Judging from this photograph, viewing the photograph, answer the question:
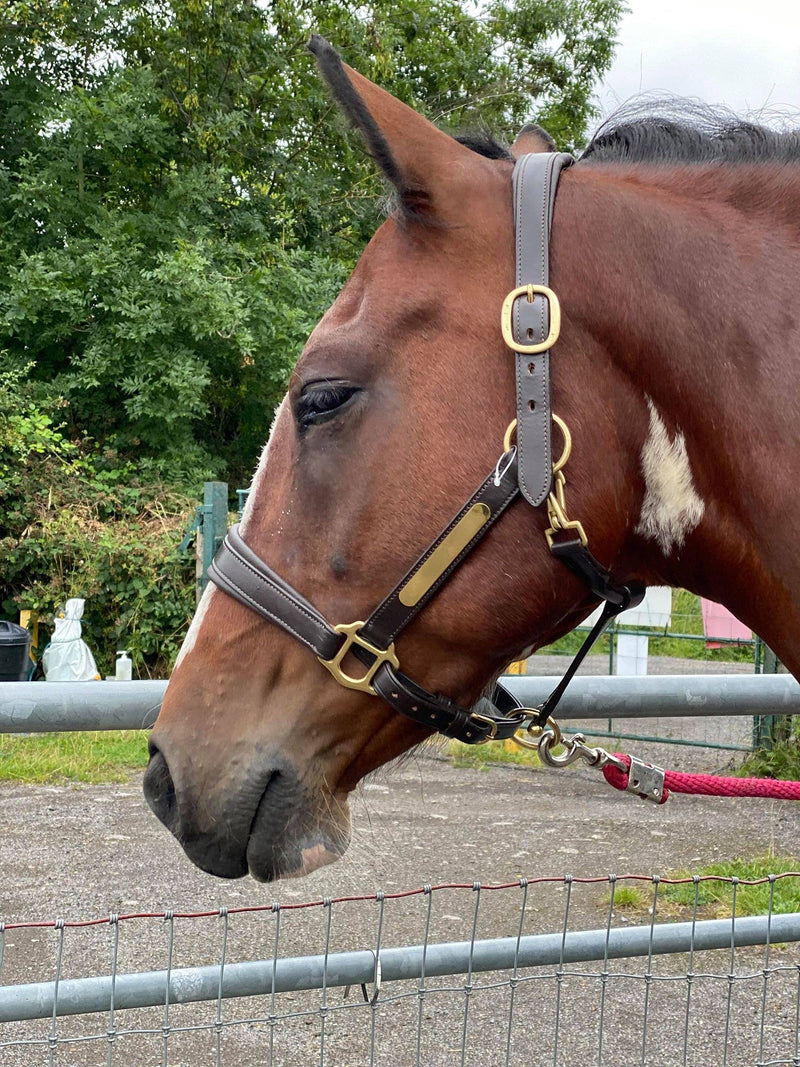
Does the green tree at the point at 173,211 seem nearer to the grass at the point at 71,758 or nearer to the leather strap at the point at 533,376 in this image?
the grass at the point at 71,758

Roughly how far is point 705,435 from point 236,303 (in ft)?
36.9

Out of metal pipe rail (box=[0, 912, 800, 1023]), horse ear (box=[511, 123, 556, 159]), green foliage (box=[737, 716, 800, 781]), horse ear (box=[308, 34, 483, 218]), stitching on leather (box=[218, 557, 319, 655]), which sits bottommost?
green foliage (box=[737, 716, 800, 781])

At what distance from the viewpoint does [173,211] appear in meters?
13.5

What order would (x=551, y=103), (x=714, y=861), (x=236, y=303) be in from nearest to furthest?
1. (x=714, y=861)
2. (x=236, y=303)
3. (x=551, y=103)

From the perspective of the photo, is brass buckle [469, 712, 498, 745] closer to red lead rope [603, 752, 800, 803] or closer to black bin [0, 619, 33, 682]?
red lead rope [603, 752, 800, 803]

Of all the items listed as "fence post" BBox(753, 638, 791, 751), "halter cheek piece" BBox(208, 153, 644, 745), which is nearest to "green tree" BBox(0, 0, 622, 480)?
"fence post" BBox(753, 638, 791, 751)

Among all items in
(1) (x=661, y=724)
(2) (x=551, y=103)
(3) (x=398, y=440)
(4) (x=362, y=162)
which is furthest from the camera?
(2) (x=551, y=103)

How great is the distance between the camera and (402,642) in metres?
1.58

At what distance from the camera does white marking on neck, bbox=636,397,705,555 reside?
1576mm

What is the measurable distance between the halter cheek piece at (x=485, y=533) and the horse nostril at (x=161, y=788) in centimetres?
30

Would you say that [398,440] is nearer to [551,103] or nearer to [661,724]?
[661,724]

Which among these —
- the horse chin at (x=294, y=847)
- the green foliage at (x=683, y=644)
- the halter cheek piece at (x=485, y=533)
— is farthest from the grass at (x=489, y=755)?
the halter cheek piece at (x=485, y=533)

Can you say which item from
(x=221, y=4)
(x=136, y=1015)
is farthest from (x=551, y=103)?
(x=136, y=1015)

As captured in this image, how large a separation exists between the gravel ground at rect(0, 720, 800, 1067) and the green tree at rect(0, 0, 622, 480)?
22.1 ft
